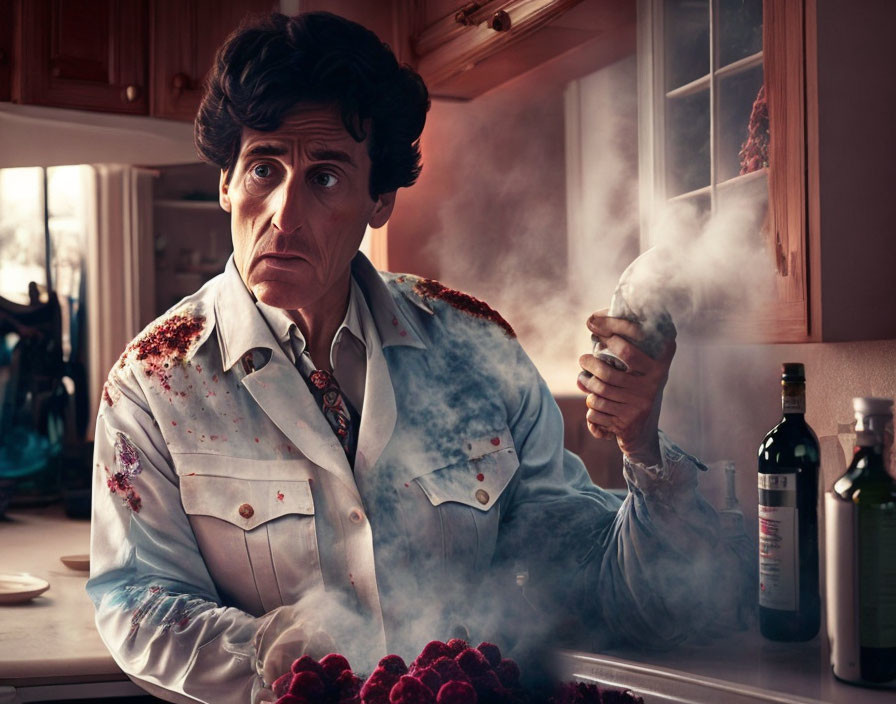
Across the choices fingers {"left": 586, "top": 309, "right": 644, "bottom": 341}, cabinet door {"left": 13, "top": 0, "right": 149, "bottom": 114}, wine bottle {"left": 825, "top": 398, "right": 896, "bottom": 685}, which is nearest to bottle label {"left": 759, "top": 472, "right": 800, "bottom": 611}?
wine bottle {"left": 825, "top": 398, "right": 896, "bottom": 685}

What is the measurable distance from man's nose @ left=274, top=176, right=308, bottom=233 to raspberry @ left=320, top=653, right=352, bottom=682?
0.53 m

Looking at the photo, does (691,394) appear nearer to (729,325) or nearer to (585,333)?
(585,333)

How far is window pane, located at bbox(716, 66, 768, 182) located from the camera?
119 centimetres

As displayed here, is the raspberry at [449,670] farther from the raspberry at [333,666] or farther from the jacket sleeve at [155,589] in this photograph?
the jacket sleeve at [155,589]

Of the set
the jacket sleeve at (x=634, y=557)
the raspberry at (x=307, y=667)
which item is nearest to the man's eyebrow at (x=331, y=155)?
the jacket sleeve at (x=634, y=557)

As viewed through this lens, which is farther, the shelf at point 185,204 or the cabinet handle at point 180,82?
the shelf at point 185,204

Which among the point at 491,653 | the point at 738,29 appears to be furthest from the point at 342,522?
the point at 738,29

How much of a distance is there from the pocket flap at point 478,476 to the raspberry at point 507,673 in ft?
0.98

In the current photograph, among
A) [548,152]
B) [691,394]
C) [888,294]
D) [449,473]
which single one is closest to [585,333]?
[691,394]

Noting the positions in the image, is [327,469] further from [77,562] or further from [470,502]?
[77,562]

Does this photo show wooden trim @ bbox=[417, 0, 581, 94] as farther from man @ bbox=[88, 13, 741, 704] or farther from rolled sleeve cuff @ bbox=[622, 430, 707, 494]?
rolled sleeve cuff @ bbox=[622, 430, 707, 494]

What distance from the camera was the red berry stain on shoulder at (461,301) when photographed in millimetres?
1413

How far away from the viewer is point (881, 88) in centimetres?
109

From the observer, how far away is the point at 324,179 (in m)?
1.19
